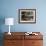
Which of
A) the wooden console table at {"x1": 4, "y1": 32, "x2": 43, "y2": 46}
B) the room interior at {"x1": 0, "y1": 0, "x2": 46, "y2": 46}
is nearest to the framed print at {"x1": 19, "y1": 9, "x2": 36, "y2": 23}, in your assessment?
the room interior at {"x1": 0, "y1": 0, "x2": 46, "y2": 46}

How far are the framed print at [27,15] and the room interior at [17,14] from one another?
4.0 inches

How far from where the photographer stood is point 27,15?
452 cm

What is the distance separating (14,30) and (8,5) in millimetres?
882

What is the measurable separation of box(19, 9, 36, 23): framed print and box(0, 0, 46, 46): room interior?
0.10 metres

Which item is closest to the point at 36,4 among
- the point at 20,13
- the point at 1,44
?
the point at 20,13

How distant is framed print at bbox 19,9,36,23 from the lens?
4.48 meters

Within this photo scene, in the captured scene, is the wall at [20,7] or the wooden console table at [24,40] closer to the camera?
the wooden console table at [24,40]

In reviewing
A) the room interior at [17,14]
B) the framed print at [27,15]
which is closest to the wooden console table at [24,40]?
the room interior at [17,14]

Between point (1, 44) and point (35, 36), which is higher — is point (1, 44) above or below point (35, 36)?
below

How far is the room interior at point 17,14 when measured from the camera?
4477 mm

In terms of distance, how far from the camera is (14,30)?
452 centimetres

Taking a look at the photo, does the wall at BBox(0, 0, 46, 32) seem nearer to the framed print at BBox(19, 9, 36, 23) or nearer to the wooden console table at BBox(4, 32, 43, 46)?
the framed print at BBox(19, 9, 36, 23)

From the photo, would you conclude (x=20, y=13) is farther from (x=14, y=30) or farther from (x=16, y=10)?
(x=14, y=30)

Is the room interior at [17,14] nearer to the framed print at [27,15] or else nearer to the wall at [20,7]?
the wall at [20,7]
